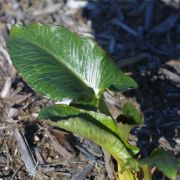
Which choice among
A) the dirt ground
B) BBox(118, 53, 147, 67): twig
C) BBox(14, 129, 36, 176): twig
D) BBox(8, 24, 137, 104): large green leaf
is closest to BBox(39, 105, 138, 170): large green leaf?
BBox(8, 24, 137, 104): large green leaf

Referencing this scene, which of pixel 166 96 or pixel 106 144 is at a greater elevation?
pixel 106 144

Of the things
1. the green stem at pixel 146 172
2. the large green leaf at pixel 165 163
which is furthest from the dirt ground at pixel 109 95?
the large green leaf at pixel 165 163

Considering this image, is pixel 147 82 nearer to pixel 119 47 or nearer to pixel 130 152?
A: pixel 119 47

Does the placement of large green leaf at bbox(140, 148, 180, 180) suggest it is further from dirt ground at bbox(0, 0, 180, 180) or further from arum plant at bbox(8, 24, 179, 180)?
dirt ground at bbox(0, 0, 180, 180)

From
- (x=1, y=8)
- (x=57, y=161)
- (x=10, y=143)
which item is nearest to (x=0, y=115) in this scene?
(x=10, y=143)

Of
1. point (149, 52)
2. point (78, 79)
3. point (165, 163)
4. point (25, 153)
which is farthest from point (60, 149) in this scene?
point (149, 52)

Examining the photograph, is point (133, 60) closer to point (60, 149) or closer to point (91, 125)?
point (60, 149)

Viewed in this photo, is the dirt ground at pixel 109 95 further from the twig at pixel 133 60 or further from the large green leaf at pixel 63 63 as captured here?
the large green leaf at pixel 63 63

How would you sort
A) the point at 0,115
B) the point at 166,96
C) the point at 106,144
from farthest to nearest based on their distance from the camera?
the point at 166,96 < the point at 0,115 < the point at 106,144
